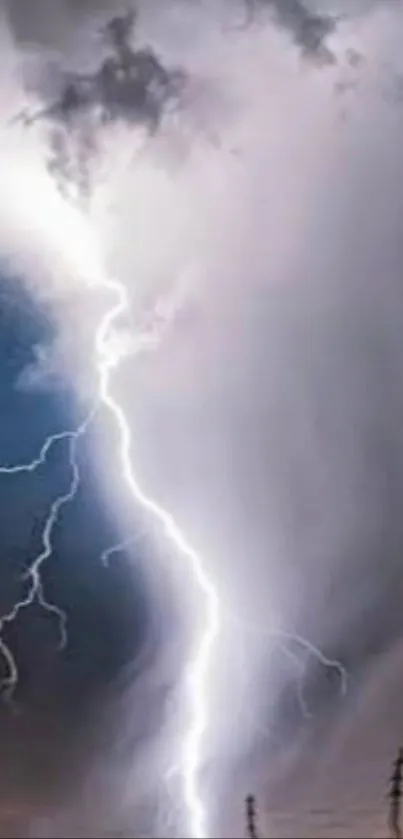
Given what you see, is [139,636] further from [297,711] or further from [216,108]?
[216,108]

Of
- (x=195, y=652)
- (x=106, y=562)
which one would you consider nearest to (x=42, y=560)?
(x=106, y=562)

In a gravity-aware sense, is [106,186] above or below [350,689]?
above

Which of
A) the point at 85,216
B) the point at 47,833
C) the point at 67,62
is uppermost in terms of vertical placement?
the point at 67,62

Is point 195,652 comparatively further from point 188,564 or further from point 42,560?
point 42,560

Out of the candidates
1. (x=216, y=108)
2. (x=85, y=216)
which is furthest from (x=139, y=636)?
(x=216, y=108)

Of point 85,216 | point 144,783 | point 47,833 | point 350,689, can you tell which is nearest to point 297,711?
point 350,689

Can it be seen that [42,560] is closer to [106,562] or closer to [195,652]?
[106,562]
